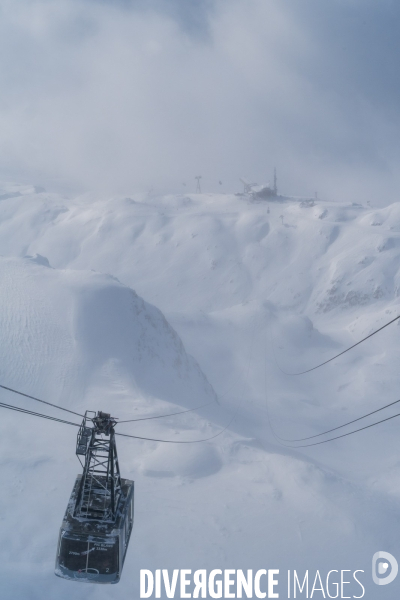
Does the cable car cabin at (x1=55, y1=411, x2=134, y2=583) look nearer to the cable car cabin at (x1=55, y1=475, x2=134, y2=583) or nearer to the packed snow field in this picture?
the cable car cabin at (x1=55, y1=475, x2=134, y2=583)

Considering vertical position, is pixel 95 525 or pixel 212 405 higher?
pixel 212 405

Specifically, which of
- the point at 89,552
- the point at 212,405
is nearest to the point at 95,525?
the point at 89,552

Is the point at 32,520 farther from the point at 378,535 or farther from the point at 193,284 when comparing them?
the point at 193,284

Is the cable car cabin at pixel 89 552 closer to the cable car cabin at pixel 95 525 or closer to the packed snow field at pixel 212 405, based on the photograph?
the cable car cabin at pixel 95 525

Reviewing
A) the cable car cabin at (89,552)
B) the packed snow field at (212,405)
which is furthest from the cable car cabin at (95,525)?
the packed snow field at (212,405)

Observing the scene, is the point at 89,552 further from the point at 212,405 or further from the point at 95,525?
the point at 212,405

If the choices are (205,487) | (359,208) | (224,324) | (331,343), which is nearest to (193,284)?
(224,324)
